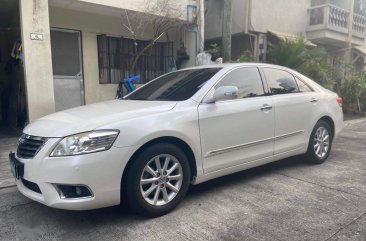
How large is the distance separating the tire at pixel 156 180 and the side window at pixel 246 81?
113cm

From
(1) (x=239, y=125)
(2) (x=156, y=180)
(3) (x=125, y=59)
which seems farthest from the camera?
(3) (x=125, y=59)

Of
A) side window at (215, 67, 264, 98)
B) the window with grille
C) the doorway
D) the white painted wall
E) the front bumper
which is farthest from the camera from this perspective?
the white painted wall

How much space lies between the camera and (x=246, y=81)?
4184mm

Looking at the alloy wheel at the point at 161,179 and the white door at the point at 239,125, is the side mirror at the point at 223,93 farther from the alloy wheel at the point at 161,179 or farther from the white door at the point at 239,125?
the alloy wheel at the point at 161,179

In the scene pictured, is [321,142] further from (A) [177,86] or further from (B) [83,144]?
(B) [83,144]

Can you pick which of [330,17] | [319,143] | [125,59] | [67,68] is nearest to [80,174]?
[319,143]

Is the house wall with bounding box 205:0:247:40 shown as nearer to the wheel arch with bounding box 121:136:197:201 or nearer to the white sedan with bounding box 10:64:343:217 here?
the white sedan with bounding box 10:64:343:217

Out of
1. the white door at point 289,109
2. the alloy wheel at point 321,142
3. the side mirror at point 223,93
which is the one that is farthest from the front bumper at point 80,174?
the alloy wheel at point 321,142

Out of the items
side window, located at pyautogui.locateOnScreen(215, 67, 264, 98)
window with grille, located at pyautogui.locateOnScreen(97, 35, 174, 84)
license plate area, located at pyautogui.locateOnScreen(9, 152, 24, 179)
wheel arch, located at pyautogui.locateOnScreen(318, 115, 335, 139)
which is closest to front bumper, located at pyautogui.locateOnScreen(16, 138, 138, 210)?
license plate area, located at pyautogui.locateOnScreen(9, 152, 24, 179)

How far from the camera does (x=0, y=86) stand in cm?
969

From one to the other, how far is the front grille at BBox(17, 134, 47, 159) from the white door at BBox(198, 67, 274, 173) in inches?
62.6

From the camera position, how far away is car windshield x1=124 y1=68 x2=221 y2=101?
3783 millimetres

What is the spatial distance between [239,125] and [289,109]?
3.37ft

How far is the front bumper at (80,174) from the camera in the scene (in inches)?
108
